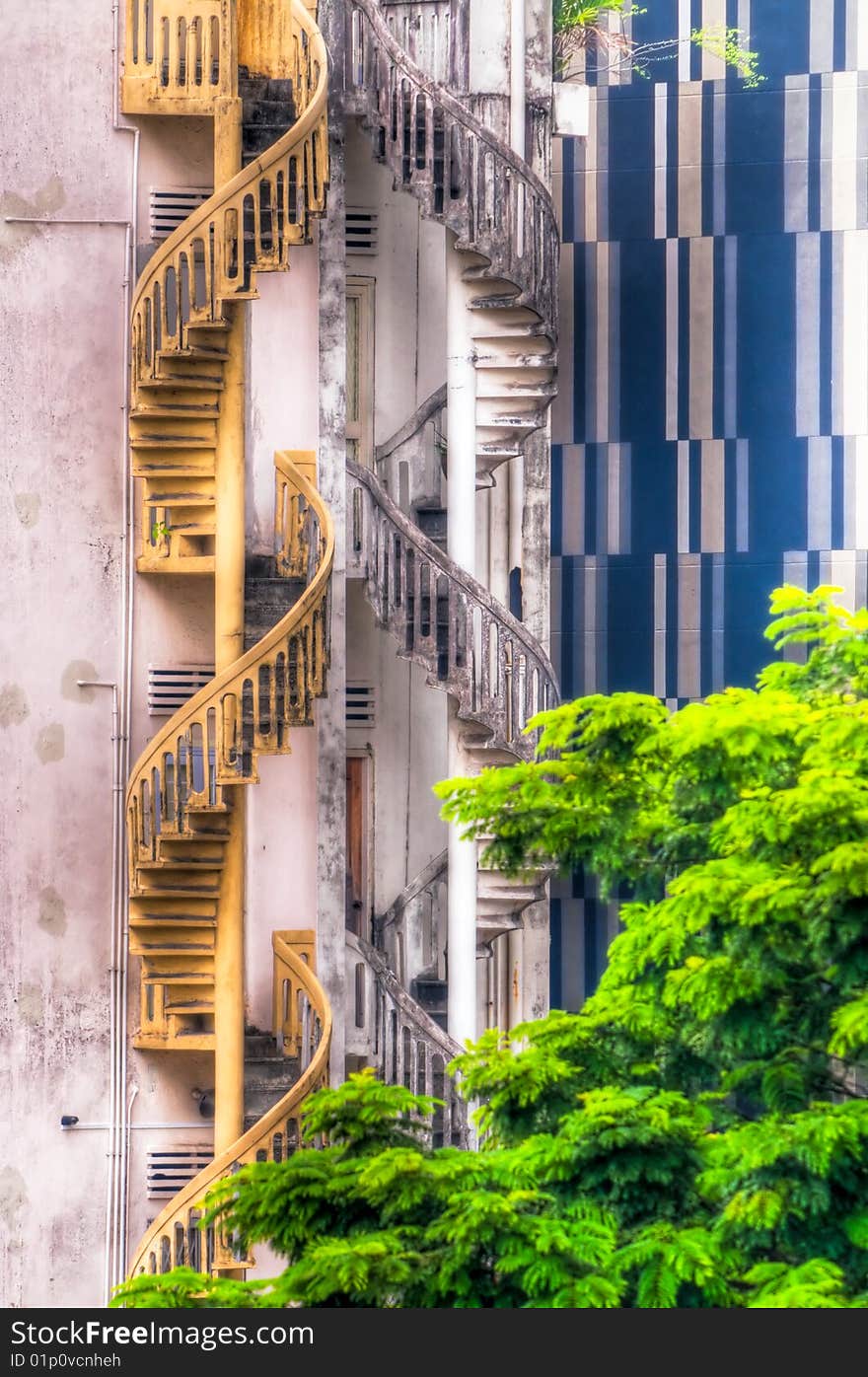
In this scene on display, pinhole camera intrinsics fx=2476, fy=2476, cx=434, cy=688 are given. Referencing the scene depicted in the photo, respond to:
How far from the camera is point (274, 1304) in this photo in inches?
480

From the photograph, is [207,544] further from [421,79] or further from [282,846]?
[421,79]

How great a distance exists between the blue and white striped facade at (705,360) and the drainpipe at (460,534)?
9527mm

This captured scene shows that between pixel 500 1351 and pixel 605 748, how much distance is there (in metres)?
3.89

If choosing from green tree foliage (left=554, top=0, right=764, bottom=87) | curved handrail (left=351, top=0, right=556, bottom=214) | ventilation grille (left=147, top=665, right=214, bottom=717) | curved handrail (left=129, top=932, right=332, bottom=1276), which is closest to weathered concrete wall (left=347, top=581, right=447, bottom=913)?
ventilation grille (left=147, top=665, right=214, bottom=717)

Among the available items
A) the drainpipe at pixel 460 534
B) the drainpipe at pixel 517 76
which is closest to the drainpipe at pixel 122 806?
the drainpipe at pixel 460 534

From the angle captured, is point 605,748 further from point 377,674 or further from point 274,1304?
point 377,674

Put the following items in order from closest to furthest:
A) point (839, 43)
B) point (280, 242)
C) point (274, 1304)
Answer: point (274, 1304), point (280, 242), point (839, 43)

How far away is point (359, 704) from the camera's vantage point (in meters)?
23.1

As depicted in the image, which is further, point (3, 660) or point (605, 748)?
point (3, 660)

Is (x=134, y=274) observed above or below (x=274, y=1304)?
above

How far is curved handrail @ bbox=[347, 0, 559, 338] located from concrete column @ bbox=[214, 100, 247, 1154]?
2067 millimetres

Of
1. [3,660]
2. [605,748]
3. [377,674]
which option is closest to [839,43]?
[377,674]

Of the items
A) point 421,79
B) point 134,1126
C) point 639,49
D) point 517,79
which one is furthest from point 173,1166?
point 639,49

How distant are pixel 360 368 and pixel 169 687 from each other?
5038mm
